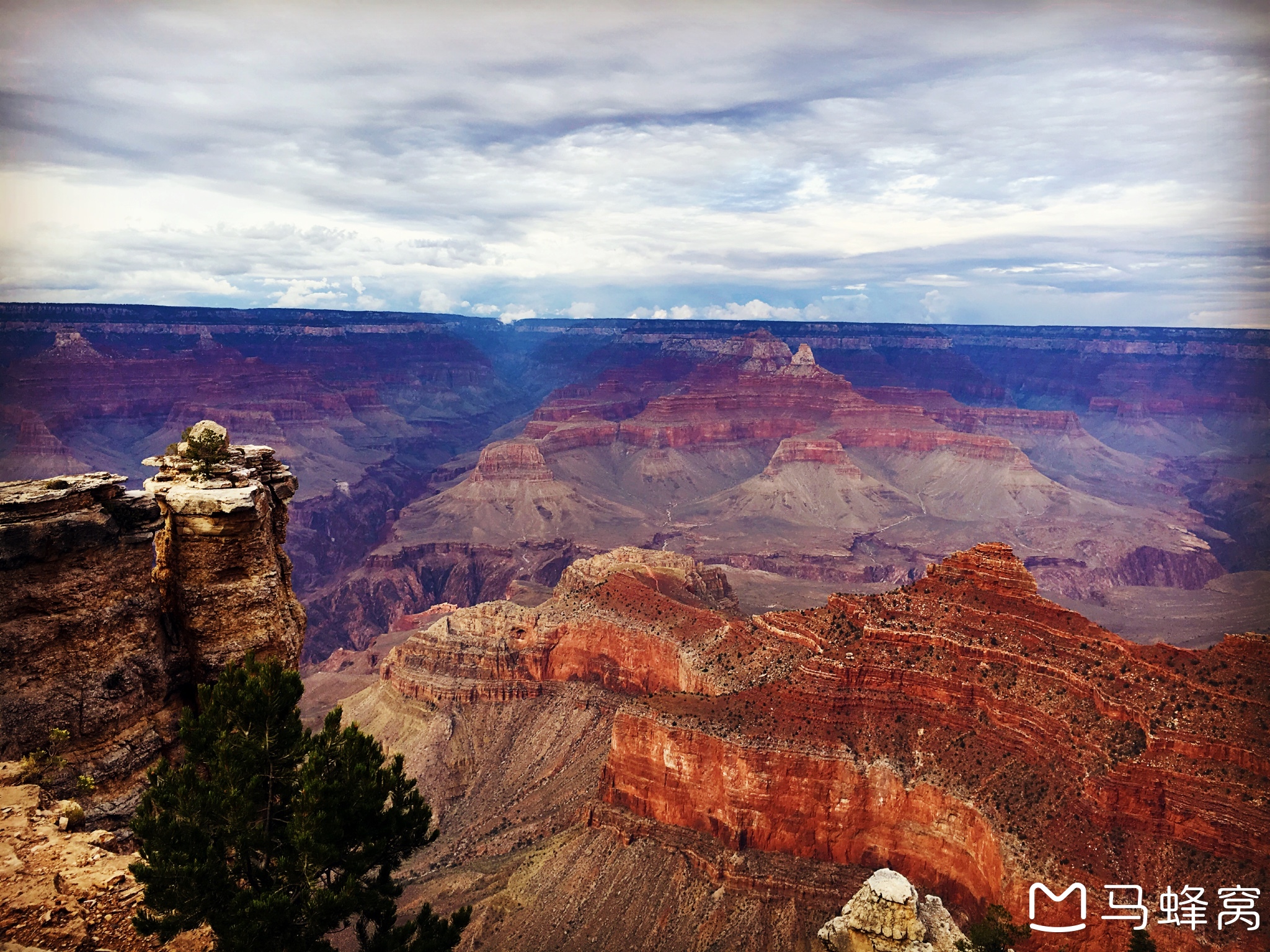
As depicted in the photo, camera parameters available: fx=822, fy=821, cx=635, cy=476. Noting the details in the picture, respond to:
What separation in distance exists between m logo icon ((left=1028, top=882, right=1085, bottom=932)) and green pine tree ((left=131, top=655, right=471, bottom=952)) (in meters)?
25.3

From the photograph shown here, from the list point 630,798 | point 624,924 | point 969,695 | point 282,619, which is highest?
point 282,619

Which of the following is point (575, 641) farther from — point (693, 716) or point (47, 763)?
point (47, 763)

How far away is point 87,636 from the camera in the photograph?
1966cm

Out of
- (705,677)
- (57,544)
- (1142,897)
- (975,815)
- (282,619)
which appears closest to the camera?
(57,544)

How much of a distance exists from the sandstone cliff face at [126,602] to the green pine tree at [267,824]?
5.28ft

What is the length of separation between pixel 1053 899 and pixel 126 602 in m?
35.1

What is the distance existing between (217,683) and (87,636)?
3279 millimetres

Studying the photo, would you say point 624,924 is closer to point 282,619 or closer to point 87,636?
point 282,619

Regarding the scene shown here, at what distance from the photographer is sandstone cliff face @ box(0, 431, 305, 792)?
18.7m

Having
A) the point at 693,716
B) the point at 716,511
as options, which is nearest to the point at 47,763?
the point at 693,716

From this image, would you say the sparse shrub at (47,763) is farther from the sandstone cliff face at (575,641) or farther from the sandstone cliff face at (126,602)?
the sandstone cliff face at (575,641)

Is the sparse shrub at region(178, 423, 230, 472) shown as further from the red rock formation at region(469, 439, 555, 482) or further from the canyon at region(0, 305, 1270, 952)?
the red rock formation at region(469, 439, 555, 482)

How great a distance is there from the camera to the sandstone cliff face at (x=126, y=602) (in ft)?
61.4

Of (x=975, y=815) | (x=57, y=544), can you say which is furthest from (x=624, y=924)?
(x=57, y=544)
